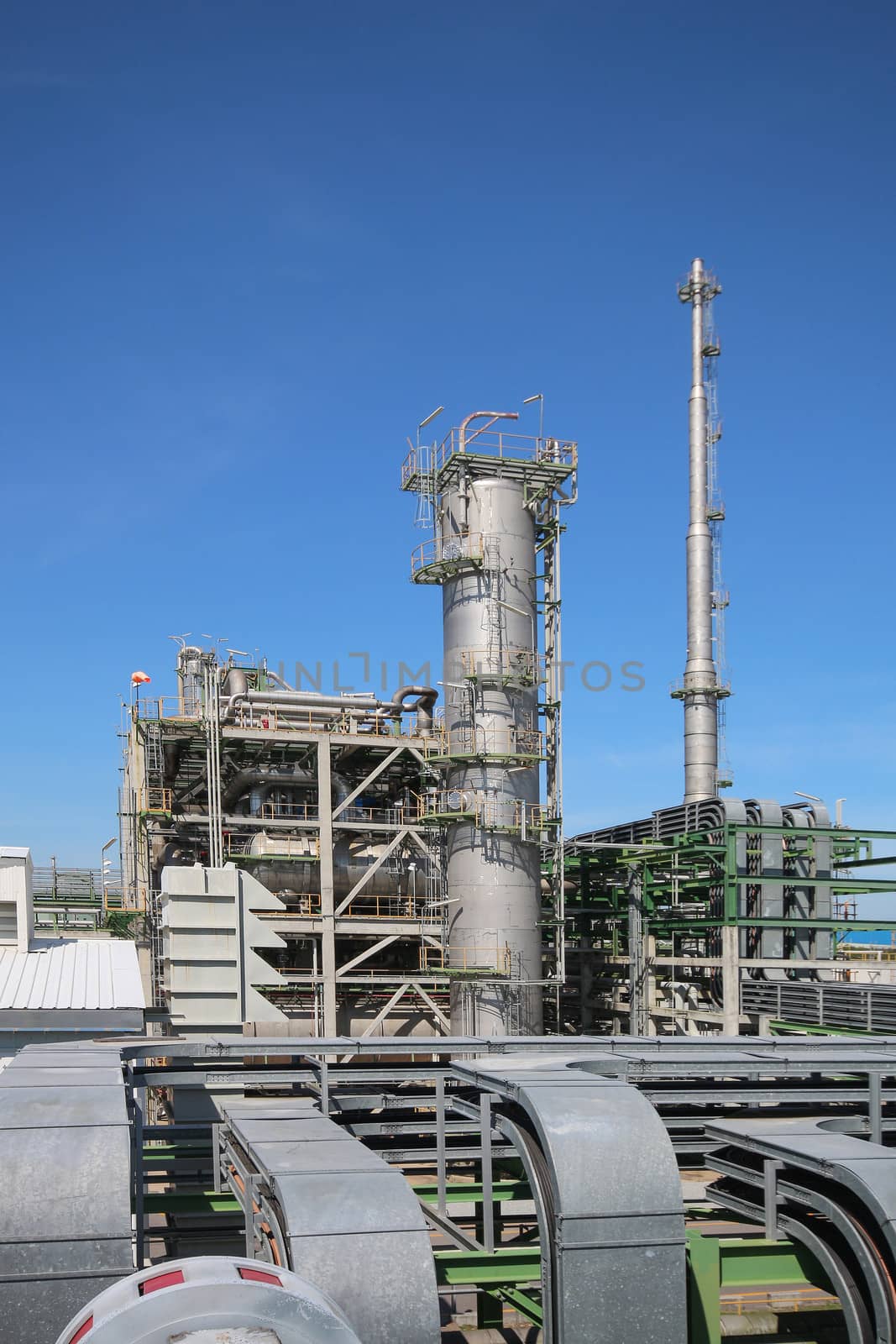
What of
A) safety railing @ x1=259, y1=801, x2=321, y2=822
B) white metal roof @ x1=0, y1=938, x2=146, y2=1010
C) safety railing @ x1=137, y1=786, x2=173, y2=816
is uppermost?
safety railing @ x1=137, y1=786, x2=173, y2=816

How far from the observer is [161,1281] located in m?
6.03

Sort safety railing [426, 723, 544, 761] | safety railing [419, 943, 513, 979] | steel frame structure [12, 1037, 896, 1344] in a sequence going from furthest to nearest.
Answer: safety railing [426, 723, 544, 761], safety railing [419, 943, 513, 979], steel frame structure [12, 1037, 896, 1344]

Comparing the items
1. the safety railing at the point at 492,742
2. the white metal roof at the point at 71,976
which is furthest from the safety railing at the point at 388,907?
the white metal roof at the point at 71,976

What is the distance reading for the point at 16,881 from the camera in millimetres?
24000

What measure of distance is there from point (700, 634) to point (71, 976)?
33.9 m

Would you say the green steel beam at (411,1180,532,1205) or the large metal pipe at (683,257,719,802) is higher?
the large metal pipe at (683,257,719,802)

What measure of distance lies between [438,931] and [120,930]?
1209 centimetres

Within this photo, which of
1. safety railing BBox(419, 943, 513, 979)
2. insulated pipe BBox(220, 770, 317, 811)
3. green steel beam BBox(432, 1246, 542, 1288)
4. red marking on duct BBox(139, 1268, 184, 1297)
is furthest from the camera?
insulated pipe BBox(220, 770, 317, 811)

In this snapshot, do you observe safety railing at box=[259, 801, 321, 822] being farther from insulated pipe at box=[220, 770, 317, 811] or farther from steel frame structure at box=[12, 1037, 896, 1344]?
steel frame structure at box=[12, 1037, 896, 1344]

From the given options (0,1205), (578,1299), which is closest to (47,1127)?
(0,1205)

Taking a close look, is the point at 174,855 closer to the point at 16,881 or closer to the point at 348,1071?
the point at 16,881

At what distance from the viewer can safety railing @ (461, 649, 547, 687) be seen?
114 ft

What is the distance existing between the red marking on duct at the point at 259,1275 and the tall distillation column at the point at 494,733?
27905 mm

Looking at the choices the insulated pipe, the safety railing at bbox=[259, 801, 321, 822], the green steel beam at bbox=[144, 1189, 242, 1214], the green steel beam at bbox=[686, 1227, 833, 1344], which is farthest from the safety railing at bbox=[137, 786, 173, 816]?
the green steel beam at bbox=[686, 1227, 833, 1344]
